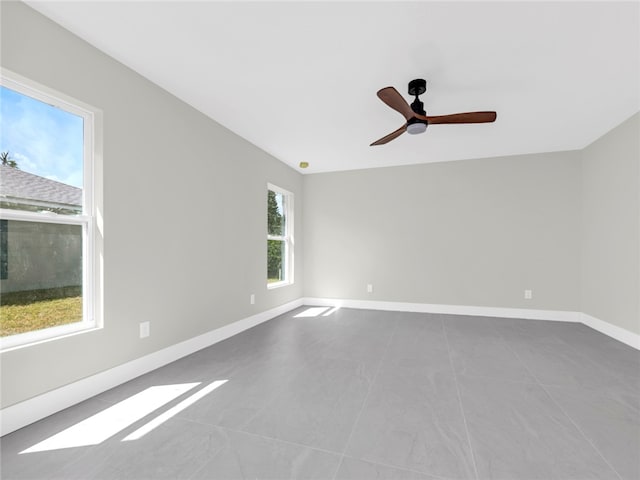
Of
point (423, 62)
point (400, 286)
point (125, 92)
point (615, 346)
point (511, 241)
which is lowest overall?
point (615, 346)

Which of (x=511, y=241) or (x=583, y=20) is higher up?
(x=583, y=20)

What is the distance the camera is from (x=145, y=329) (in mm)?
2361

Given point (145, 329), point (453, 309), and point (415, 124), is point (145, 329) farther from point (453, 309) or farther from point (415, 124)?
point (453, 309)

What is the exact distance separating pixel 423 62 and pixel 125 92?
2.33 meters

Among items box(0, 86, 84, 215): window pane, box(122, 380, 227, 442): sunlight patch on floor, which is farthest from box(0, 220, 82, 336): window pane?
box(122, 380, 227, 442): sunlight patch on floor

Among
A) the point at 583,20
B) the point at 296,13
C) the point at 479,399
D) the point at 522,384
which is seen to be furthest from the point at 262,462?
the point at 583,20

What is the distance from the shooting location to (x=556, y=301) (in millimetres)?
4215

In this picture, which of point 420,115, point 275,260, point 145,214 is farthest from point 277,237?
point 420,115

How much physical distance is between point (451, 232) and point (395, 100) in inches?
122

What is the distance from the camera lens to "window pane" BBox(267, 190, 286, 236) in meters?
4.55

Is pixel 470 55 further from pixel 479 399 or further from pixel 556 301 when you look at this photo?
pixel 556 301

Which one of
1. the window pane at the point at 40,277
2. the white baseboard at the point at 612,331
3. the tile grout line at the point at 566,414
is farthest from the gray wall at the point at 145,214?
the white baseboard at the point at 612,331

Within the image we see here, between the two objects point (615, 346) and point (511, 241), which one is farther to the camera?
point (511, 241)

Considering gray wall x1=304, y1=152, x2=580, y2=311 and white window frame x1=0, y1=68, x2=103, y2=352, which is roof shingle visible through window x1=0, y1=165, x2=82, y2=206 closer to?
white window frame x1=0, y1=68, x2=103, y2=352
